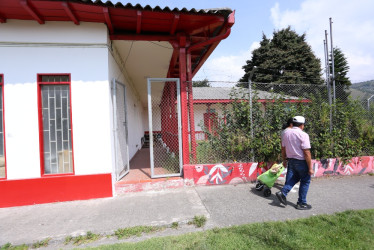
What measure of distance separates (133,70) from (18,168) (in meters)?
4.19

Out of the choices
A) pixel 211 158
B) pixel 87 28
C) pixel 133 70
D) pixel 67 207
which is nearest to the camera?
pixel 67 207

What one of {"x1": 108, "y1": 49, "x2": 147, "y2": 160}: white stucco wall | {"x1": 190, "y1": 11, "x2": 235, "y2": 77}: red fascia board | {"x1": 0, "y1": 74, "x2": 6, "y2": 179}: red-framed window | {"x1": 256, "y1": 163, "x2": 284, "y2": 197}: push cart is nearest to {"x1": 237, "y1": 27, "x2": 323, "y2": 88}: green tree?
{"x1": 190, "y1": 11, "x2": 235, "y2": 77}: red fascia board

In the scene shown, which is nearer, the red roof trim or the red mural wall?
the red roof trim

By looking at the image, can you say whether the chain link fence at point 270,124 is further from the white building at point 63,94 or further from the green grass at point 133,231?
the green grass at point 133,231

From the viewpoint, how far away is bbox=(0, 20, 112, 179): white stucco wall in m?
3.61

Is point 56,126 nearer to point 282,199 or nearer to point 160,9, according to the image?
point 160,9

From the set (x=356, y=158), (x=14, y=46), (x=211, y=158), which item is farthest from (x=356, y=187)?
(x=14, y=46)

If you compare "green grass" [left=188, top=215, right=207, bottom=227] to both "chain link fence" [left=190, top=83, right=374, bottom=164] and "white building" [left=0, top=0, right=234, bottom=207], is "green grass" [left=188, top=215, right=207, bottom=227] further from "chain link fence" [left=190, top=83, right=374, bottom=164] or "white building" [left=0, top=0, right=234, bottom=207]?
"white building" [left=0, top=0, right=234, bottom=207]

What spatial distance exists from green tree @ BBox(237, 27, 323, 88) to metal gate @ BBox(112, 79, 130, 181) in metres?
20.0

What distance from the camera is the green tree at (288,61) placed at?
21062mm

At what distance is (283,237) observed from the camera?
2424mm

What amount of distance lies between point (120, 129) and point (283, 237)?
3986 millimetres

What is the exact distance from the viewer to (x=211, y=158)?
4.42 m

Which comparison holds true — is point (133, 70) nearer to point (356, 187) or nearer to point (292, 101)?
point (292, 101)
